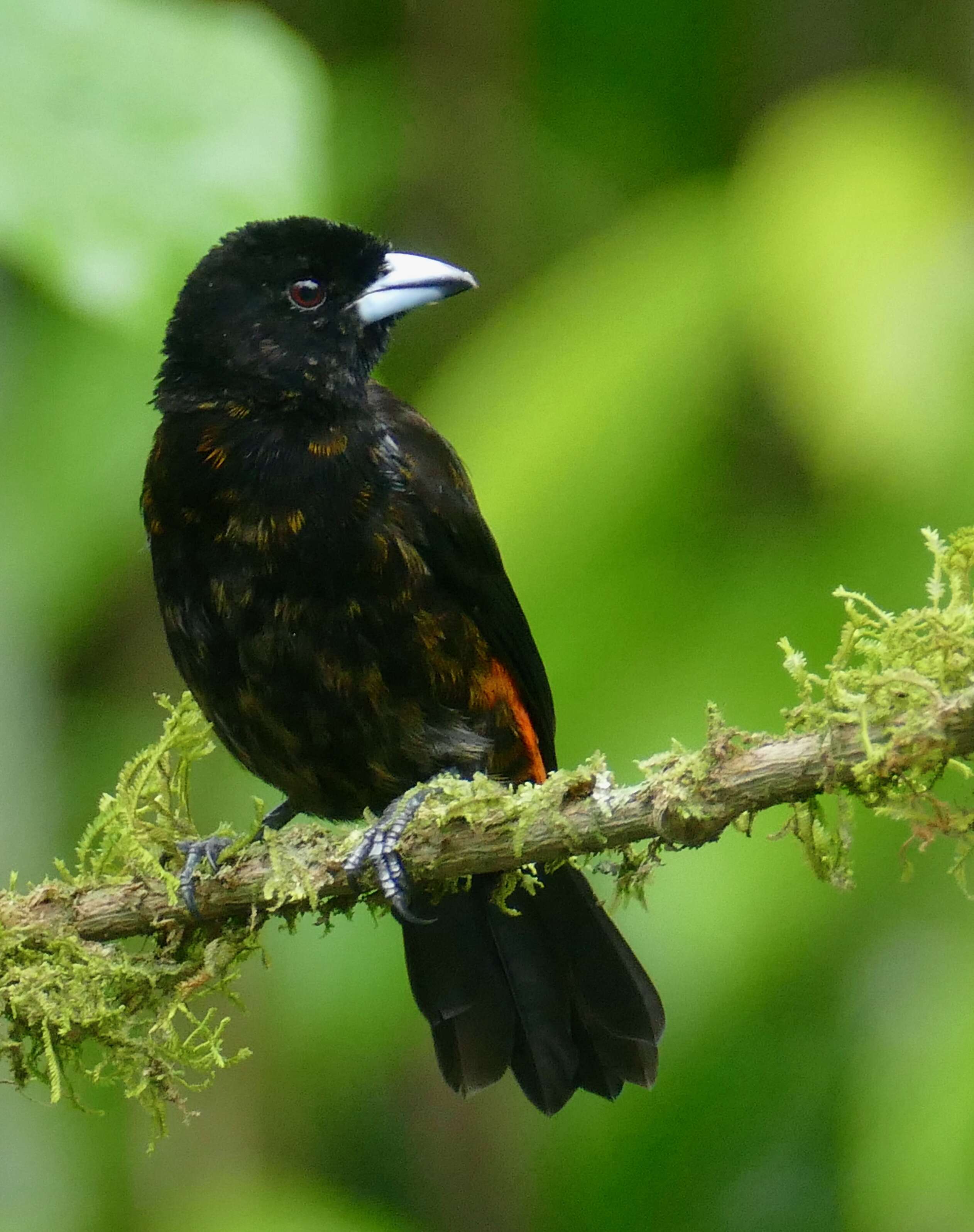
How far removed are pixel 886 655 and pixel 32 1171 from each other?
2307mm

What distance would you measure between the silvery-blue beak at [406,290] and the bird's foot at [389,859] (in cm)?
110

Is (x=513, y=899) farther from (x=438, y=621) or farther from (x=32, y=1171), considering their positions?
(x=32, y=1171)

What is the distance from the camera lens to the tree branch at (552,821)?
1.87 metres

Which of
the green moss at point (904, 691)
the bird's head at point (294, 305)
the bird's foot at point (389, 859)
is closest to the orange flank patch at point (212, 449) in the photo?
the bird's head at point (294, 305)

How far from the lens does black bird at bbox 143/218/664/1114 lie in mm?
2836

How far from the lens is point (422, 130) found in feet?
14.5

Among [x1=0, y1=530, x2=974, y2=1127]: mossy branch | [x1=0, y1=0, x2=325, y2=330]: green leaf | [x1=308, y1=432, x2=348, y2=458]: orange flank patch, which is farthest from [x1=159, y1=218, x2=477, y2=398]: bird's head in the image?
[x1=0, y1=0, x2=325, y2=330]: green leaf

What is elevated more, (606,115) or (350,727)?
(606,115)

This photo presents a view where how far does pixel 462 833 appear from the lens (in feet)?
7.45

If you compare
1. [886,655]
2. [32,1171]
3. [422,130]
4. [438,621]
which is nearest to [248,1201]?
[32,1171]

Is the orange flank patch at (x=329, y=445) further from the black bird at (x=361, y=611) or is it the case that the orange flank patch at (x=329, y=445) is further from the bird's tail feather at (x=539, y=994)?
the bird's tail feather at (x=539, y=994)

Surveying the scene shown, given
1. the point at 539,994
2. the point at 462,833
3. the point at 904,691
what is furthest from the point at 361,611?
the point at 904,691

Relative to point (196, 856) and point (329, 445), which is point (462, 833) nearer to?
point (196, 856)

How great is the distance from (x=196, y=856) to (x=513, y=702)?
2.41 ft
